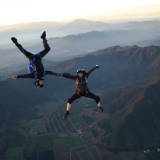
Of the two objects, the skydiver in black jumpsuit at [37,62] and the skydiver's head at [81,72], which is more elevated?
the skydiver in black jumpsuit at [37,62]

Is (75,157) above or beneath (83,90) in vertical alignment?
beneath

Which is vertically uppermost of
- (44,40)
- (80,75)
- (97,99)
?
(44,40)

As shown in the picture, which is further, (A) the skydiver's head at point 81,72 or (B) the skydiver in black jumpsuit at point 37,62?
(A) the skydiver's head at point 81,72

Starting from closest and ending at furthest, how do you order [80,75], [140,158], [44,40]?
[44,40]
[80,75]
[140,158]

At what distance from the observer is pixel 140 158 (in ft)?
627

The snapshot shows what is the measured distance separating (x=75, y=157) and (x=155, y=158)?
44.8m

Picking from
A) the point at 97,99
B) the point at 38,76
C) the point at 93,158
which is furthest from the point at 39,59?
the point at 93,158

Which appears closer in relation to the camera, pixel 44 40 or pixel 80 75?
pixel 44 40

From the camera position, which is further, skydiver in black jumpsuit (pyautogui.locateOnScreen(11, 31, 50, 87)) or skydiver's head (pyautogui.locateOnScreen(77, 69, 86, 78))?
skydiver's head (pyautogui.locateOnScreen(77, 69, 86, 78))

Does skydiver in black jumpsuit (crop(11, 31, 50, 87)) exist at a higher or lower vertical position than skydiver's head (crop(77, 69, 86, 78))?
higher

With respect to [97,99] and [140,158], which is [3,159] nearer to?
[140,158]

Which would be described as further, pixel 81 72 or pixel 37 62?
pixel 81 72

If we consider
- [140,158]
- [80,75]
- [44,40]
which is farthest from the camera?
[140,158]

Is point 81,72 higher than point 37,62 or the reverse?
the reverse
